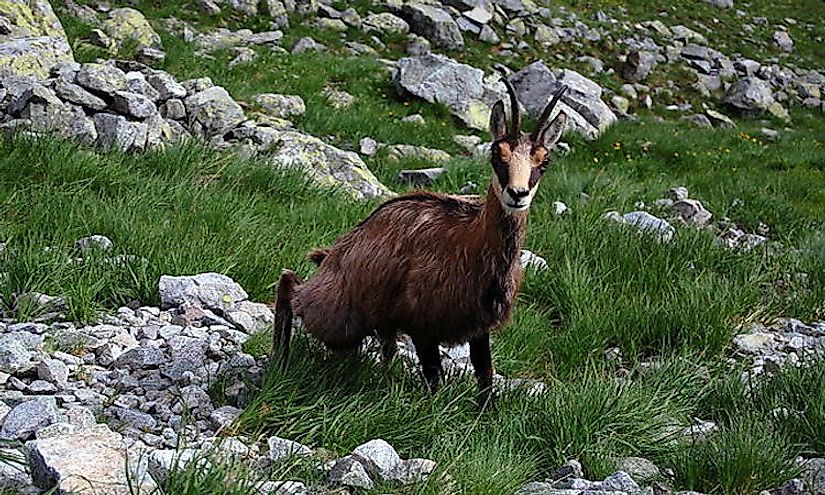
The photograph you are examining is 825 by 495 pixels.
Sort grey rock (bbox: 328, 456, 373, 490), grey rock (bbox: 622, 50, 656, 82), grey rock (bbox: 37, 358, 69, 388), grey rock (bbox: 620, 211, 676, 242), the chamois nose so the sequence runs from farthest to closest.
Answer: grey rock (bbox: 622, 50, 656, 82) → grey rock (bbox: 620, 211, 676, 242) → grey rock (bbox: 37, 358, 69, 388) → the chamois nose → grey rock (bbox: 328, 456, 373, 490)

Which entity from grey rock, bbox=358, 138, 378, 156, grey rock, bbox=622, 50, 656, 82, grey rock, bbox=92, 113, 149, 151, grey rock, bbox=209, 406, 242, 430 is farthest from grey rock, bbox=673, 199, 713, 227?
grey rock, bbox=622, 50, 656, 82

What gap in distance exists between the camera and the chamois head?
3979 millimetres

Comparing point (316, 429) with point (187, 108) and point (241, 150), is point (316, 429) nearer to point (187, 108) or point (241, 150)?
point (241, 150)

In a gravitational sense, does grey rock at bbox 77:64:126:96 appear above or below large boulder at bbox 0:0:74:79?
above

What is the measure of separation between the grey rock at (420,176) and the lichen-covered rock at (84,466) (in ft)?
24.2

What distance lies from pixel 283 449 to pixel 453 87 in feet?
36.8

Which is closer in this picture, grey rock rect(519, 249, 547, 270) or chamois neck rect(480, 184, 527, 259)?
chamois neck rect(480, 184, 527, 259)

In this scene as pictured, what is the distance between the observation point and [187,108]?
10039 mm

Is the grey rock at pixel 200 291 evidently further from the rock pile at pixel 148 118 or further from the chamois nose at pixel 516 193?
the rock pile at pixel 148 118

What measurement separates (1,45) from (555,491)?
8.39m

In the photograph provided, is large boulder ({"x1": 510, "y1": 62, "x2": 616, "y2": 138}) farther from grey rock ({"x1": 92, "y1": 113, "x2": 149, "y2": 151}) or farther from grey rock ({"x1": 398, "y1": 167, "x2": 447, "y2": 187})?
grey rock ({"x1": 92, "y1": 113, "x2": 149, "y2": 151})

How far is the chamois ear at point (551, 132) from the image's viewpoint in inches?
164

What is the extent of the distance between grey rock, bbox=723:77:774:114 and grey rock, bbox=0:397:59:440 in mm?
18186

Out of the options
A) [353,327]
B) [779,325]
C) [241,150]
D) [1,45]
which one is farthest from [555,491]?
[1,45]
